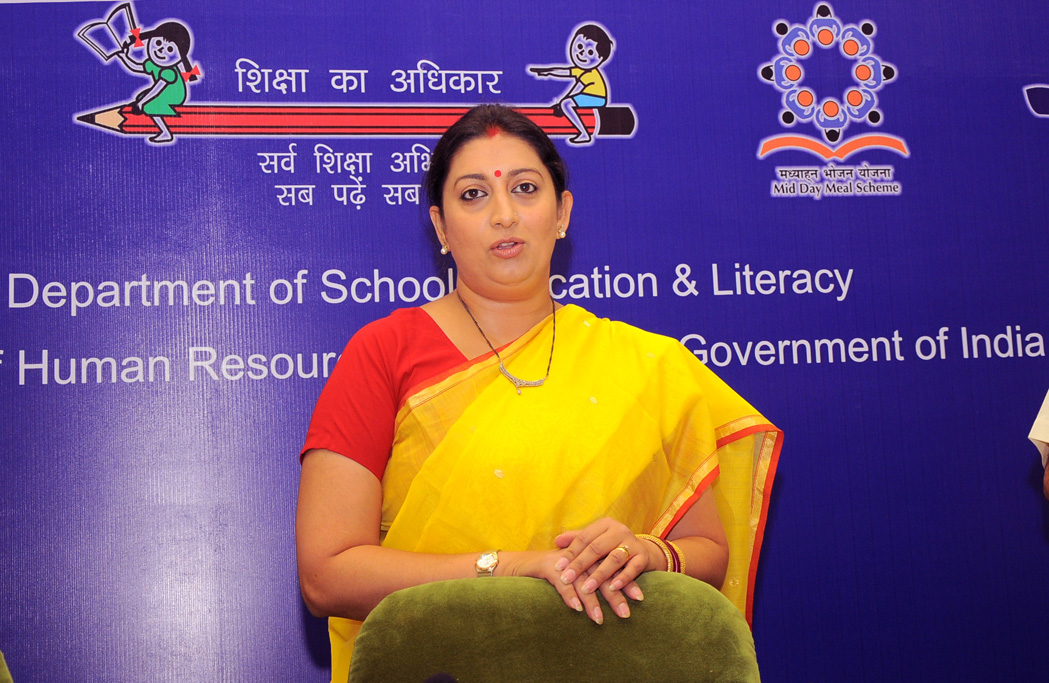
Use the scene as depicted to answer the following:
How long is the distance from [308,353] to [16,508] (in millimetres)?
811

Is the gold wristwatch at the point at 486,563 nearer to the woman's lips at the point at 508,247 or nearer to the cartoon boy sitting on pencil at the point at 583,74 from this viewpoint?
the woman's lips at the point at 508,247

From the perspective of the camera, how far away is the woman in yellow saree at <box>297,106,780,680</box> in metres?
1.61

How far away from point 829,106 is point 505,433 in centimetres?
152

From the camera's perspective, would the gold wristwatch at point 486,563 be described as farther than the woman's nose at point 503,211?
No

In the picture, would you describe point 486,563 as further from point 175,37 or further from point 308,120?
point 175,37

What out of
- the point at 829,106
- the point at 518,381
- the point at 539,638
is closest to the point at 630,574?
the point at 539,638

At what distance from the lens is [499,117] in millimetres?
1887

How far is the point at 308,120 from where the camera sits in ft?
7.72

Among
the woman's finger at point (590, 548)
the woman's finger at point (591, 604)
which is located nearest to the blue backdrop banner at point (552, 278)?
the woman's finger at point (590, 548)

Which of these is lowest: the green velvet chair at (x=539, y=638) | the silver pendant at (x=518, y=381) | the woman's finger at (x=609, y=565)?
the green velvet chair at (x=539, y=638)

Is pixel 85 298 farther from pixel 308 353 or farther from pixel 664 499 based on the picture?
pixel 664 499

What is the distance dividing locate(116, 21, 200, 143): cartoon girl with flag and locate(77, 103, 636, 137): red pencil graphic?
0.02 metres

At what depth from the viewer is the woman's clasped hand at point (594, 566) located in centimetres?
125

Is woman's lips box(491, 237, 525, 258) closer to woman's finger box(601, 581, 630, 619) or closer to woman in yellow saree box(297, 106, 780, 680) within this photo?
woman in yellow saree box(297, 106, 780, 680)
